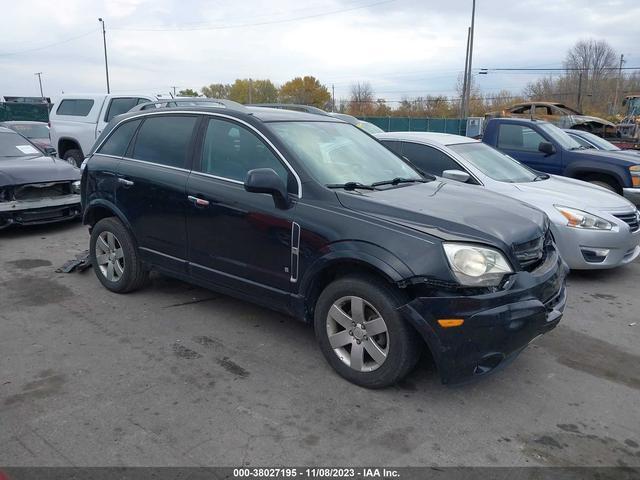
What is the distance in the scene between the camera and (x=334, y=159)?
13.8ft

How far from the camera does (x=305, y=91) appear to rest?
73.9 m

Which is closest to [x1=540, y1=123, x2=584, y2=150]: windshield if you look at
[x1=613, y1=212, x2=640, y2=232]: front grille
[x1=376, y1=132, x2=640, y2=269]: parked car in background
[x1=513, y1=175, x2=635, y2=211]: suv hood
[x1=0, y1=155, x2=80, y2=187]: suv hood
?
[x1=376, y1=132, x2=640, y2=269]: parked car in background

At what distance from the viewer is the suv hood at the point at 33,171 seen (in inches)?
292

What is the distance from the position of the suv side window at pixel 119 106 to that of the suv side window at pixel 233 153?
28.2 feet

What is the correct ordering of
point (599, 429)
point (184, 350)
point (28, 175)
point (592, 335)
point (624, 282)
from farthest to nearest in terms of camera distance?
point (28, 175) → point (624, 282) → point (592, 335) → point (184, 350) → point (599, 429)

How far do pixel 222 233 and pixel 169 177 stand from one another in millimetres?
807

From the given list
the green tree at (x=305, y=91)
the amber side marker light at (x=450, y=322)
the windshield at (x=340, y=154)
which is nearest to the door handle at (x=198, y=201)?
the windshield at (x=340, y=154)

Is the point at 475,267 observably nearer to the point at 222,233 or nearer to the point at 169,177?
the point at 222,233

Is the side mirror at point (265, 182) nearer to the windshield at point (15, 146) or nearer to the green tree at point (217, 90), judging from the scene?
the windshield at point (15, 146)

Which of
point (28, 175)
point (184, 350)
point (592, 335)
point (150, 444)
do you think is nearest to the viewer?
point (150, 444)

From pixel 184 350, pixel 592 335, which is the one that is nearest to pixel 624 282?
pixel 592 335

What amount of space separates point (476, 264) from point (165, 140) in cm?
298

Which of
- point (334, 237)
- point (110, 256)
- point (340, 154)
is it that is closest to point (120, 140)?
point (110, 256)

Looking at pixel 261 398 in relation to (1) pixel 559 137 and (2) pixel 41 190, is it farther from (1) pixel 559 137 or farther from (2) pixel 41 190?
(1) pixel 559 137
